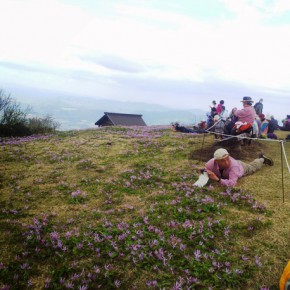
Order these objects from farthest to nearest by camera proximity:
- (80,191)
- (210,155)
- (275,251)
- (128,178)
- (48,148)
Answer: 1. (48,148)
2. (210,155)
3. (128,178)
4. (80,191)
5. (275,251)

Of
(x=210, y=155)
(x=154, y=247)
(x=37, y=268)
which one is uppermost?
Answer: (x=210, y=155)

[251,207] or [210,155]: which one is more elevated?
[210,155]

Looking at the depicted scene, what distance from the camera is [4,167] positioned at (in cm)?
1384

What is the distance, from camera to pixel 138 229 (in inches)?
303

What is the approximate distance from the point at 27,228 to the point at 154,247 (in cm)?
393

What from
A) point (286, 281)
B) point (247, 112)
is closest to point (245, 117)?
point (247, 112)

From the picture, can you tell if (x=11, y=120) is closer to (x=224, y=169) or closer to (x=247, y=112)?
(x=247, y=112)

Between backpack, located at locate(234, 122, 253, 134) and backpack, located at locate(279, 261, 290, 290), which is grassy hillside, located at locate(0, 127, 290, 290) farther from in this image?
backpack, located at locate(234, 122, 253, 134)

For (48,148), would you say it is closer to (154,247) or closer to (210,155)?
(210,155)

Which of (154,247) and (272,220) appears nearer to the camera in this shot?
(154,247)

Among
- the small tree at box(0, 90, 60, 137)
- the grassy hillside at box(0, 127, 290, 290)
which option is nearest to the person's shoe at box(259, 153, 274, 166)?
the grassy hillside at box(0, 127, 290, 290)

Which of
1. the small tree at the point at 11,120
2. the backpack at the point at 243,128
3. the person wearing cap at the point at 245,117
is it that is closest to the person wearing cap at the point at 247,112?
the person wearing cap at the point at 245,117

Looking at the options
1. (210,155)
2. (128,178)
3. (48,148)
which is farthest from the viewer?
(48,148)

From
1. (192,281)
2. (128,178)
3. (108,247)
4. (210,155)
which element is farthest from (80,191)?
(210,155)
